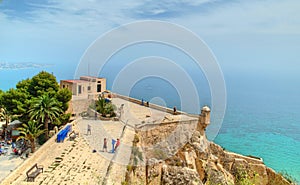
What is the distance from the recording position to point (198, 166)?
17328 millimetres

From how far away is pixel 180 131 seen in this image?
1788cm

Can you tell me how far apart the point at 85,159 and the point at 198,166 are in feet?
24.1

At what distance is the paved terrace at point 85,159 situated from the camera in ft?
36.8

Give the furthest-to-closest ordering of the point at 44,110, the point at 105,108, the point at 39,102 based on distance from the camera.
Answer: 1. the point at 105,108
2. the point at 39,102
3. the point at 44,110

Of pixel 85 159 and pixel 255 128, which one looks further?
pixel 255 128

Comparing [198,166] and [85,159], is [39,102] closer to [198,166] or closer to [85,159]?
[85,159]

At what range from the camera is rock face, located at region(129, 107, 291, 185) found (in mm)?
14430

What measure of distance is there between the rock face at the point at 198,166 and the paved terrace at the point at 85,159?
113cm

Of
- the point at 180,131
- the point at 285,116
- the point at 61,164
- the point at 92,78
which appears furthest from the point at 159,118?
the point at 285,116

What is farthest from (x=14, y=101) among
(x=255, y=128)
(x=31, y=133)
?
(x=255, y=128)

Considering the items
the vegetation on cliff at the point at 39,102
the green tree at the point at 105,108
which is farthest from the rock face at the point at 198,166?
the vegetation on cliff at the point at 39,102

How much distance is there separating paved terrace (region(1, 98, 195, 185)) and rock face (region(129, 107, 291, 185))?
1.13 metres

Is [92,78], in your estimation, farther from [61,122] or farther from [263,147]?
[263,147]

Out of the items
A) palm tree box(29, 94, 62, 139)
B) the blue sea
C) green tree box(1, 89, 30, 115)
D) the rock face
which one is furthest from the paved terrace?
the blue sea
